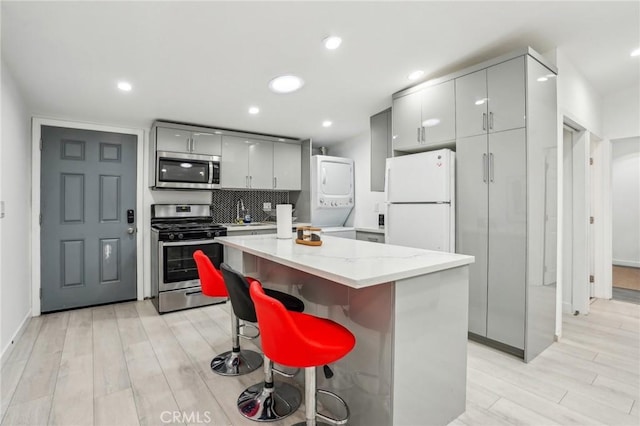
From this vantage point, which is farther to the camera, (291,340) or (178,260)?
(178,260)

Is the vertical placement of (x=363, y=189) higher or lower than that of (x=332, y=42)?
lower

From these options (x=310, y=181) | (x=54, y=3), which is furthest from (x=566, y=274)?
(x=54, y=3)

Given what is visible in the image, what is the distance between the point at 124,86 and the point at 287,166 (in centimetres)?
242

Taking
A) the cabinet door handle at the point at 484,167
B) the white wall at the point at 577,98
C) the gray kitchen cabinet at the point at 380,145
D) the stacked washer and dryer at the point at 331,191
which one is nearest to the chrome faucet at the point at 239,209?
the stacked washer and dryer at the point at 331,191

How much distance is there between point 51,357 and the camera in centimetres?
245

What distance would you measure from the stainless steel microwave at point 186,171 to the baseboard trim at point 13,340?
6.03ft

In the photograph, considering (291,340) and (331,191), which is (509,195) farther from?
(331,191)

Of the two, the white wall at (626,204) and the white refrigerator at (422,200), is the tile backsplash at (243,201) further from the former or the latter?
the white wall at (626,204)

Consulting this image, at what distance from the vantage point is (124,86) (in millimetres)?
2750

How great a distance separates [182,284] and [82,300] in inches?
49.1

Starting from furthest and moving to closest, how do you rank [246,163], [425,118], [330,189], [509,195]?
[330,189] < [246,163] < [425,118] < [509,195]

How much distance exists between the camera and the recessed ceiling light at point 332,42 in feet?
6.90

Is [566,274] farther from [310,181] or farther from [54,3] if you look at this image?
[54,3]

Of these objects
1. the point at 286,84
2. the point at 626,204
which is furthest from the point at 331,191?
the point at 626,204
